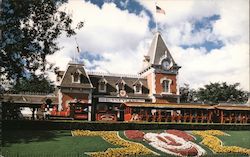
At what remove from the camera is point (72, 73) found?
4753 centimetres

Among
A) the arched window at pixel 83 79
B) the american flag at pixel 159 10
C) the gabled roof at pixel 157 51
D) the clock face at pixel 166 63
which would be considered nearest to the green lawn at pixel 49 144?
the arched window at pixel 83 79

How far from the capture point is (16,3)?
23375 millimetres

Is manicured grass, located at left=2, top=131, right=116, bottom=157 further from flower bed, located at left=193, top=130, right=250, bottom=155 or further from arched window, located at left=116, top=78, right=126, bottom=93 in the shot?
arched window, located at left=116, top=78, right=126, bottom=93

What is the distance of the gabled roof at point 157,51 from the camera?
174 feet

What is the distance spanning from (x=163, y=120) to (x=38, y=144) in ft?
55.5

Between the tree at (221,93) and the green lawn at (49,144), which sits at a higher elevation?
the tree at (221,93)

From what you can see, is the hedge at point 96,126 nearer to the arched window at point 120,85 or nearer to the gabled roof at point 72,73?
the gabled roof at point 72,73

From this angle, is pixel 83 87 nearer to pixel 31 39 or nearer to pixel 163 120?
pixel 163 120

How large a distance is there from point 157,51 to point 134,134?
28256mm

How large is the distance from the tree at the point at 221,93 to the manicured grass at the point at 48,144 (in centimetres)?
7099

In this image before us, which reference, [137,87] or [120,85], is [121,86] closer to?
[120,85]

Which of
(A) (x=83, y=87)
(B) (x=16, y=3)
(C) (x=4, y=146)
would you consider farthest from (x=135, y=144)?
(A) (x=83, y=87)

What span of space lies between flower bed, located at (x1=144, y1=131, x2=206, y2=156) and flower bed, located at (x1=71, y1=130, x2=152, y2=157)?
1.82m

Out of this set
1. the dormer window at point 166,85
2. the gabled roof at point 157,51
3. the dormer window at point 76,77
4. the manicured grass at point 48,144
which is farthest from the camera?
the gabled roof at point 157,51
